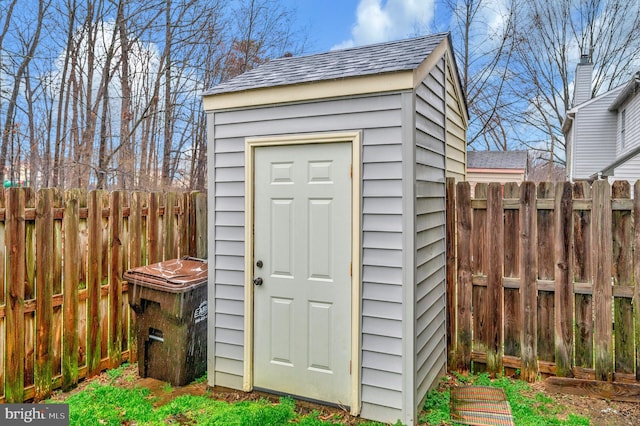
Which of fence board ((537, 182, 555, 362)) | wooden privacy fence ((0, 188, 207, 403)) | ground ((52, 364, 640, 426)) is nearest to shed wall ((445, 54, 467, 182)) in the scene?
fence board ((537, 182, 555, 362))

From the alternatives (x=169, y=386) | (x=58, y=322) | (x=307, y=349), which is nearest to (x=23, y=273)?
(x=58, y=322)

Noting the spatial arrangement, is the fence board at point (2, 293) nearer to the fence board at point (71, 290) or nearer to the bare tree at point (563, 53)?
the fence board at point (71, 290)

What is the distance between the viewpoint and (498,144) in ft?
65.1

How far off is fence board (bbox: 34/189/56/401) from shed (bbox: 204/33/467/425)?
1.30m

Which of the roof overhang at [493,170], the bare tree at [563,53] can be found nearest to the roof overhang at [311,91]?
the roof overhang at [493,170]

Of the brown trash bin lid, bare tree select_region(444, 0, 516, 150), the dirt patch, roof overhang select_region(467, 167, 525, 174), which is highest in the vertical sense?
bare tree select_region(444, 0, 516, 150)

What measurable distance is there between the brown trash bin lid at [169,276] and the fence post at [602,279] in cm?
351

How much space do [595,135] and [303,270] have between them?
52.2 feet

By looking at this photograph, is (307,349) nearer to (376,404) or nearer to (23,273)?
(376,404)

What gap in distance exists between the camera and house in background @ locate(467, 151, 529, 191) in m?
17.8

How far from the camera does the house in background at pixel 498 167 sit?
17.8 metres

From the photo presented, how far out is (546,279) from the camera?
383 cm

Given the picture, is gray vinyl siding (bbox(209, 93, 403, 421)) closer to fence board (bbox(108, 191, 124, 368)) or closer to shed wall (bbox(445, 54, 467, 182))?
shed wall (bbox(445, 54, 467, 182))

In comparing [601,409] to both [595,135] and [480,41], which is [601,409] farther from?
[595,135]
